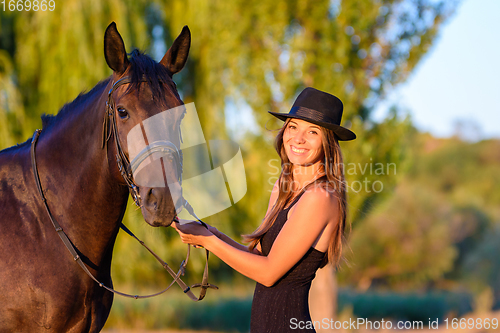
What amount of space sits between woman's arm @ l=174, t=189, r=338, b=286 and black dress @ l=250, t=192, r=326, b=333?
105 millimetres

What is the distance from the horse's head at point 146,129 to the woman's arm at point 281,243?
0.25 metres

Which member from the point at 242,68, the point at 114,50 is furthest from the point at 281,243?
the point at 242,68

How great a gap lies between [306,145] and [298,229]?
46 centimetres

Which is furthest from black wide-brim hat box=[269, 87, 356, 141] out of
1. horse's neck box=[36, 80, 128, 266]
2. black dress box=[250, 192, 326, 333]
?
horse's neck box=[36, 80, 128, 266]

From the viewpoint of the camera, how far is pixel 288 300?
207cm

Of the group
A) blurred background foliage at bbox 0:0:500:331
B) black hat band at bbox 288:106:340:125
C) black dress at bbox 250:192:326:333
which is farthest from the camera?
blurred background foliage at bbox 0:0:500:331

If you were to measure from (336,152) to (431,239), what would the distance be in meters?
17.9

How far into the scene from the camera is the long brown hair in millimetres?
2096

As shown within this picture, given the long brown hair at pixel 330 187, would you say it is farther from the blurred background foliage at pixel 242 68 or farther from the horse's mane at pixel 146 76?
the blurred background foliage at pixel 242 68

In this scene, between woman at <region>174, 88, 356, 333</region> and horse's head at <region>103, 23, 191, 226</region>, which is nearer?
horse's head at <region>103, 23, 191, 226</region>

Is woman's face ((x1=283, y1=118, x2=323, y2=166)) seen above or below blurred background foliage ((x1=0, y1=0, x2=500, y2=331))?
below

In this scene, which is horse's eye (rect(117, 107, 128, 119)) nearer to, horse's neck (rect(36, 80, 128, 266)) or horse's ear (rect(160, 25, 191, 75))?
horse's neck (rect(36, 80, 128, 266))

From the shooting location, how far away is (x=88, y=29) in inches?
290

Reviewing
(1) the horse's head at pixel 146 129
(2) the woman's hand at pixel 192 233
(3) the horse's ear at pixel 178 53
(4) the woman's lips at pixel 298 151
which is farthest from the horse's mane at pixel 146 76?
(4) the woman's lips at pixel 298 151
